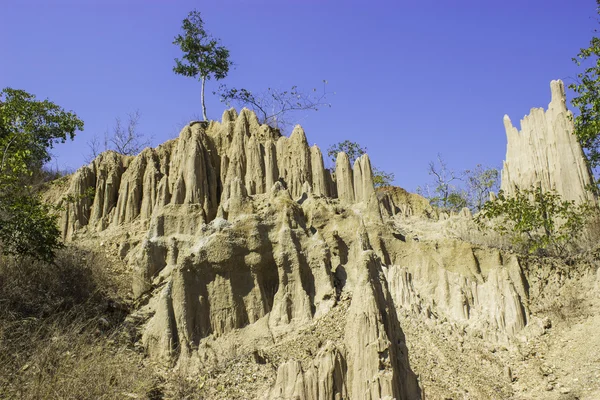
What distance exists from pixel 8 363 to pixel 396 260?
11.5m

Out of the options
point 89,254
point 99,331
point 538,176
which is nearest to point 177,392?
point 99,331

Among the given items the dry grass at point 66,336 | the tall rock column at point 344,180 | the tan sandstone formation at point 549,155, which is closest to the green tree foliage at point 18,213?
the dry grass at point 66,336

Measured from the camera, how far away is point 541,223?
2186cm

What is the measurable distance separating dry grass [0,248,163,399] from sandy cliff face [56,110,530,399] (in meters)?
0.97

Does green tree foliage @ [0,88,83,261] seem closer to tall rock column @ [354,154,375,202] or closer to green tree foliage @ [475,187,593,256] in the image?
tall rock column @ [354,154,375,202]

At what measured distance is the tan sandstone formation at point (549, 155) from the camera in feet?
84.9

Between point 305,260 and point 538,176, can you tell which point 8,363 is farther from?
point 538,176

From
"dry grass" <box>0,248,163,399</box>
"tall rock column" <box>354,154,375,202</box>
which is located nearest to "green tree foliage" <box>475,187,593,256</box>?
"tall rock column" <box>354,154,375,202</box>

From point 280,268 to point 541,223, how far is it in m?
10.4

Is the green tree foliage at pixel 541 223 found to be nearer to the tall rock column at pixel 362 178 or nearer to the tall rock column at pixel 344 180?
Result: the tall rock column at pixel 362 178

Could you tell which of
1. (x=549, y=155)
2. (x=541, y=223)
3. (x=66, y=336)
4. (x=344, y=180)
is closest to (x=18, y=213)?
(x=66, y=336)

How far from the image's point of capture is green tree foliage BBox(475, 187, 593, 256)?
2139 cm

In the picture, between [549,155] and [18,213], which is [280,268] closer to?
[18,213]

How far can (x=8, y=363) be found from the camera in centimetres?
1404
